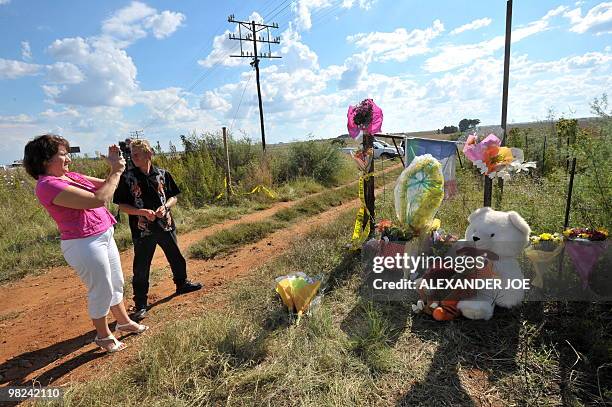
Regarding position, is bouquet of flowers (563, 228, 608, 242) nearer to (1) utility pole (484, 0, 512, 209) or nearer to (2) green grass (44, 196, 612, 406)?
(2) green grass (44, 196, 612, 406)

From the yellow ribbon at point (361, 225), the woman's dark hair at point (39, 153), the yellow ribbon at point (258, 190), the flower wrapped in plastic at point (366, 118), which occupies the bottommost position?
the yellow ribbon at point (258, 190)

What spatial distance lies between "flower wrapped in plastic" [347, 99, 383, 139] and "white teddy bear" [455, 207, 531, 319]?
1585 mm

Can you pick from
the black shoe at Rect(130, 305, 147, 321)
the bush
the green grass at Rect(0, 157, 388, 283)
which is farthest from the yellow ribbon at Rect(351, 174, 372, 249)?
the bush

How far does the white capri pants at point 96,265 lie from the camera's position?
241cm

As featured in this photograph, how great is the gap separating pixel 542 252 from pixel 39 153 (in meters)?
3.72

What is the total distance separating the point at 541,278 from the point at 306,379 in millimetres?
2031

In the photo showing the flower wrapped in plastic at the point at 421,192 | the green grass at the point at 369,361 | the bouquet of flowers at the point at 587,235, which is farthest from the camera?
the flower wrapped in plastic at the point at 421,192

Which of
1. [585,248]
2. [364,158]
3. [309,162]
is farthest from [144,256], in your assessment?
[309,162]

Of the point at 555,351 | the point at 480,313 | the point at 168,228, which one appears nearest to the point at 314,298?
the point at 480,313

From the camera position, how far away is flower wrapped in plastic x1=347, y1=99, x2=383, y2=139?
3773mm

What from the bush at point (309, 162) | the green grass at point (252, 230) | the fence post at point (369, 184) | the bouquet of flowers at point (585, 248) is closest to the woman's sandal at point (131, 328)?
the green grass at point (252, 230)

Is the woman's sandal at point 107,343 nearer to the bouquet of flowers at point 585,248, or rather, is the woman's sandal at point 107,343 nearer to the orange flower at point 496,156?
the orange flower at point 496,156

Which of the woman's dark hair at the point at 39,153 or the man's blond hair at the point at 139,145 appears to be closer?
the woman's dark hair at the point at 39,153

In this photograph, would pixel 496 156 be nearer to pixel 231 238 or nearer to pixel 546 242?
pixel 546 242
